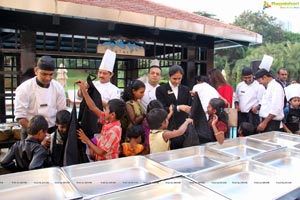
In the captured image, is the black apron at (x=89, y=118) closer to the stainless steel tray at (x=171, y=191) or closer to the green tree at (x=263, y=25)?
the stainless steel tray at (x=171, y=191)

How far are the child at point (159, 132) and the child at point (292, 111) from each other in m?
1.96

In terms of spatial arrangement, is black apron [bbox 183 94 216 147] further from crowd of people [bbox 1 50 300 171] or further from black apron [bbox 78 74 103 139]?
black apron [bbox 78 74 103 139]

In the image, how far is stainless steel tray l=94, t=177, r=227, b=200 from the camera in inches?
48.4

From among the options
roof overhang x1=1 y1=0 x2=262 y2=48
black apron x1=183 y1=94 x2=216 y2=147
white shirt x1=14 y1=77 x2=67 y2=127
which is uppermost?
roof overhang x1=1 y1=0 x2=262 y2=48

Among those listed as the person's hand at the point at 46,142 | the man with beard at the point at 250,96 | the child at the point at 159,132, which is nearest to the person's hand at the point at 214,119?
the child at the point at 159,132

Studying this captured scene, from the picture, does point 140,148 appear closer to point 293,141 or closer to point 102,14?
point 293,141

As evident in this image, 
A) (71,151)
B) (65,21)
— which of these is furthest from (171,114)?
(65,21)

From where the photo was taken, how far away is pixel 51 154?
1.97m

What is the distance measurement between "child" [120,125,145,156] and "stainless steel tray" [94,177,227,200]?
79 cm

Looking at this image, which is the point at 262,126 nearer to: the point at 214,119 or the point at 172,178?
the point at 214,119

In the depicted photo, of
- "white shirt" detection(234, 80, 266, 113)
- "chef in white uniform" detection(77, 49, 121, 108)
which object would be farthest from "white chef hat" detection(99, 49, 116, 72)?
"white shirt" detection(234, 80, 266, 113)

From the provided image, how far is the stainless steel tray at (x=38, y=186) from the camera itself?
1264 millimetres

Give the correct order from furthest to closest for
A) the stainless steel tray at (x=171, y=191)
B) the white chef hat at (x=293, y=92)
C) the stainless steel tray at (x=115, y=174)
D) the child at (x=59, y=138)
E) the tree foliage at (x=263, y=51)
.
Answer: the tree foliage at (x=263, y=51) → the white chef hat at (x=293, y=92) → the child at (x=59, y=138) → the stainless steel tray at (x=115, y=174) → the stainless steel tray at (x=171, y=191)

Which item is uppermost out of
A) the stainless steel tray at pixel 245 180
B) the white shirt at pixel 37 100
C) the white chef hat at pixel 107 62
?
the white chef hat at pixel 107 62
